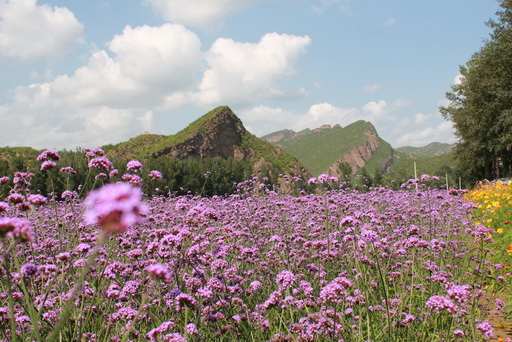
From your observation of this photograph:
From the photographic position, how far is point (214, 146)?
11581 cm

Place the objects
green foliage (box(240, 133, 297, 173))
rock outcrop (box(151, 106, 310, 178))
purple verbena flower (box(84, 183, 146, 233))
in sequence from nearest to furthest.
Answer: purple verbena flower (box(84, 183, 146, 233))
rock outcrop (box(151, 106, 310, 178))
green foliage (box(240, 133, 297, 173))

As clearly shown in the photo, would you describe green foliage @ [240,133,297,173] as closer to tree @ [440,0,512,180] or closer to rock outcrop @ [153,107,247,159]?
rock outcrop @ [153,107,247,159]

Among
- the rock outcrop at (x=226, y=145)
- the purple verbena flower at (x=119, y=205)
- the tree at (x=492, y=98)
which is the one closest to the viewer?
the purple verbena flower at (x=119, y=205)

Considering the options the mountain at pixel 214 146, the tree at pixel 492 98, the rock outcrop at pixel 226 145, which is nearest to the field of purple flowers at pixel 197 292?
the tree at pixel 492 98

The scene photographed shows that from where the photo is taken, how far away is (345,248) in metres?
6.21

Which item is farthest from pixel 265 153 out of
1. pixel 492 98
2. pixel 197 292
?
pixel 197 292

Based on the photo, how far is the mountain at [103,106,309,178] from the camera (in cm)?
9881

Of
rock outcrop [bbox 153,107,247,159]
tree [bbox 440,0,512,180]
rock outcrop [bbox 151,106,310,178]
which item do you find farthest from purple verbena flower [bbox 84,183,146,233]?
rock outcrop [bbox 151,106,310,178]

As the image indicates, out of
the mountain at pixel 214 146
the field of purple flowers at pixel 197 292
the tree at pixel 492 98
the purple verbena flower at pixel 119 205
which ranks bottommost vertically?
the field of purple flowers at pixel 197 292

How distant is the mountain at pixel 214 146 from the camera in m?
98.8

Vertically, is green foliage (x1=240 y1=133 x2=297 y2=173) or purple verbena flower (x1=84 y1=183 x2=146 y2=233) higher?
green foliage (x1=240 y1=133 x2=297 y2=173)

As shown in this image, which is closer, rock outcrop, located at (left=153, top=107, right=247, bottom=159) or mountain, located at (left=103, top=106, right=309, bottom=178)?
mountain, located at (left=103, top=106, right=309, bottom=178)

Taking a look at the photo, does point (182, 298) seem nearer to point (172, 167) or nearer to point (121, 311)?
point (121, 311)

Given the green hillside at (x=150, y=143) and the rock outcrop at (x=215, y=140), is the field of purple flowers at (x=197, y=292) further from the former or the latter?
the rock outcrop at (x=215, y=140)
